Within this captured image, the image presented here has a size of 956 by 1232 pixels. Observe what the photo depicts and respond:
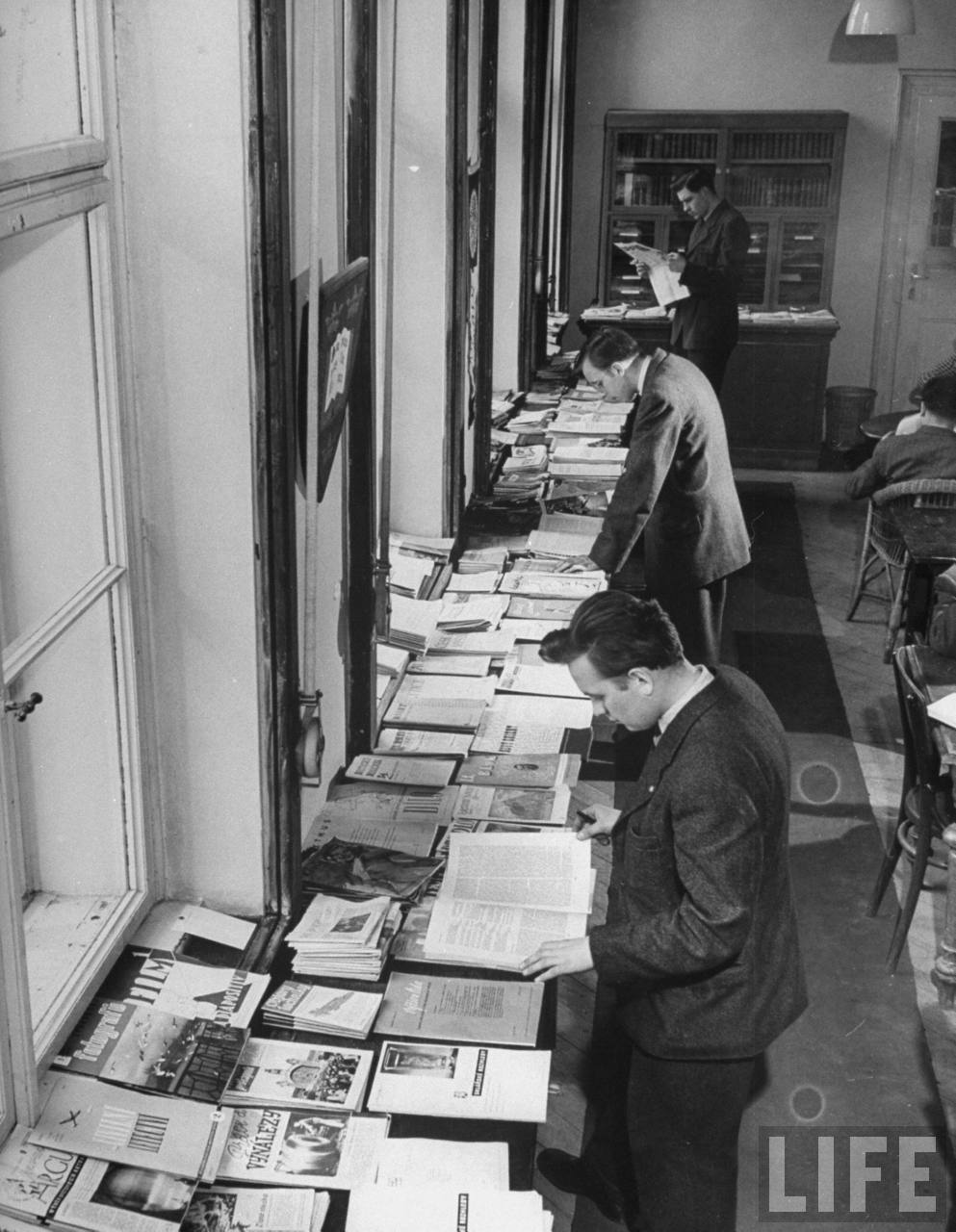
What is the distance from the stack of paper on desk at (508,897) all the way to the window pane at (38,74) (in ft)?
5.57

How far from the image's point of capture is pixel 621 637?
8.57ft

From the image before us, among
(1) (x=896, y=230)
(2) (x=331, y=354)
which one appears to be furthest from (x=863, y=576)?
(2) (x=331, y=354)

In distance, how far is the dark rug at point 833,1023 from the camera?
347 cm

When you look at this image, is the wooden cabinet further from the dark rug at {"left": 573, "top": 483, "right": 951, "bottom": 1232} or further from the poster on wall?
the poster on wall

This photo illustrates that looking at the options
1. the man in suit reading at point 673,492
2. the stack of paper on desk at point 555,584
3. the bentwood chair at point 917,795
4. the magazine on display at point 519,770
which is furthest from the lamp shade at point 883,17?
the magazine on display at point 519,770

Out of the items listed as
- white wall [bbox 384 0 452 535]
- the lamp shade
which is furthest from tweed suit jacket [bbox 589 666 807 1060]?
the lamp shade

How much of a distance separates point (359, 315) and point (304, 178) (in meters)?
0.36

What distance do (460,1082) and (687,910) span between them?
1.69 ft

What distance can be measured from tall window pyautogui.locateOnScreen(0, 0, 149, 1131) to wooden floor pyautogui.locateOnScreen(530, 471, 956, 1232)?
113cm

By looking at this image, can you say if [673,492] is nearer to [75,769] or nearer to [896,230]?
[75,769]

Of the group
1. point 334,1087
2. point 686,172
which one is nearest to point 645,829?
point 334,1087

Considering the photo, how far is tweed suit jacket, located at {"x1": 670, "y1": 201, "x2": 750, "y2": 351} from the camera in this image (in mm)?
8789

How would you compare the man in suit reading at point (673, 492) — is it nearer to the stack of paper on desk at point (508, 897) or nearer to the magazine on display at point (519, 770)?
the magazine on display at point (519, 770)

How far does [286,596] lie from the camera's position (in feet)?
9.08
